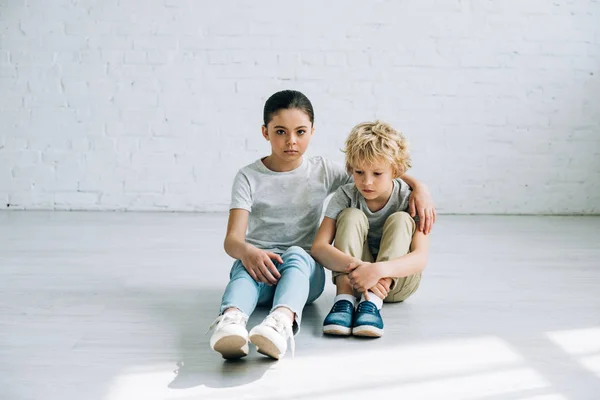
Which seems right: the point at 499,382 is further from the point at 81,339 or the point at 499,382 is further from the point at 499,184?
the point at 499,184

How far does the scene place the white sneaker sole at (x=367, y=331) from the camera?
2.08 m

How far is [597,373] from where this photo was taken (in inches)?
73.1

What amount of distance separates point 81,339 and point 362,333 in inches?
30.6

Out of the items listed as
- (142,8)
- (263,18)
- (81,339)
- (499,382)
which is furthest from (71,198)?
(499,382)

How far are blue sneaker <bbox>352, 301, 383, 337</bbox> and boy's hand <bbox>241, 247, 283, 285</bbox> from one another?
0.26 m

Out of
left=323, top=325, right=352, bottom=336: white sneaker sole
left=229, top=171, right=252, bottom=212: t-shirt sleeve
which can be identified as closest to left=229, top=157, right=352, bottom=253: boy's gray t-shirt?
left=229, top=171, right=252, bottom=212: t-shirt sleeve

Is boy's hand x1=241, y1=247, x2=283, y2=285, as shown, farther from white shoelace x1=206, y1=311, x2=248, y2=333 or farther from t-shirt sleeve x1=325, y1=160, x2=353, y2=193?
t-shirt sleeve x1=325, y1=160, x2=353, y2=193

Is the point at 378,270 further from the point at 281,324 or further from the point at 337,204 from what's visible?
the point at 281,324

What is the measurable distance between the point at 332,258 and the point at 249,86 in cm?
238

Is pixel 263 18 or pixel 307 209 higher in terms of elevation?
pixel 263 18

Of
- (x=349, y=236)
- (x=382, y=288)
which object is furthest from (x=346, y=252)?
(x=382, y=288)

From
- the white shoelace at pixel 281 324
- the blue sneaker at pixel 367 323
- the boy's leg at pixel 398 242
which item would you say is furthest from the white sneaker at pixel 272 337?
the boy's leg at pixel 398 242

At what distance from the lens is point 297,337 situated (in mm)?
2129

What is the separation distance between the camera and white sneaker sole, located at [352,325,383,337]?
208 centimetres
